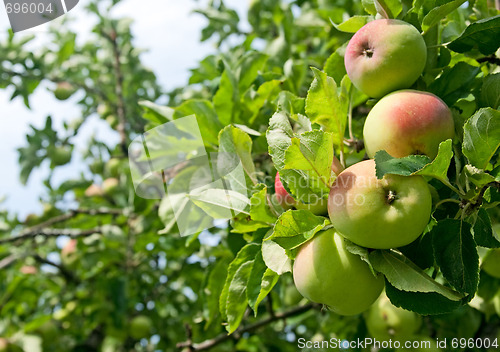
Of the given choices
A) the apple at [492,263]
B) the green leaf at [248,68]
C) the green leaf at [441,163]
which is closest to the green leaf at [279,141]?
the green leaf at [441,163]

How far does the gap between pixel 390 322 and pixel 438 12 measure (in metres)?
0.96

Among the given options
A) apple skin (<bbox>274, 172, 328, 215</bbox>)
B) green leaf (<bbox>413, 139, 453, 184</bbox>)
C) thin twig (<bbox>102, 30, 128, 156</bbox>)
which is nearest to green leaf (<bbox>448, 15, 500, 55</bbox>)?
green leaf (<bbox>413, 139, 453, 184</bbox>)

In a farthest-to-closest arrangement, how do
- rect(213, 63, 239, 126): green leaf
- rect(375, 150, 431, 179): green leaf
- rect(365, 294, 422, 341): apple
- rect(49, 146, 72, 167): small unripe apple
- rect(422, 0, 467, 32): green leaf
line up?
rect(49, 146, 72, 167): small unripe apple → rect(365, 294, 422, 341): apple → rect(213, 63, 239, 126): green leaf → rect(422, 0, 467, 32): green leaf → rect(375, 150, 431, 179): green leaf

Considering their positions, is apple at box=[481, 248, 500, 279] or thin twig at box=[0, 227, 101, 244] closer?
apple at box=[481, 248, 500, 279]

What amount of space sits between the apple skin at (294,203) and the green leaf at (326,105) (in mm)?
133

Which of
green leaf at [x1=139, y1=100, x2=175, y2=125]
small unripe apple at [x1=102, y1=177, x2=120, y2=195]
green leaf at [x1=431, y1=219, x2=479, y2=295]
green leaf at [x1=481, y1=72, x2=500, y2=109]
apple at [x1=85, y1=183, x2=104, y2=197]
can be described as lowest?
apple at [x1=85, y1=183, x2=104, y2=197]

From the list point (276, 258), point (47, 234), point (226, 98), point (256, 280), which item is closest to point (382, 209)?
point (276, 258)

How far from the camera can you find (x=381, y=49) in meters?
0.84

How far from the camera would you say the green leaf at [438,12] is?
87 centimetres

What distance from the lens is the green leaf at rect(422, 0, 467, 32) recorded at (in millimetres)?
875

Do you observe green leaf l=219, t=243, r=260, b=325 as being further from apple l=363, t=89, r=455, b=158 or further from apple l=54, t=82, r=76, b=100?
apple l=54, t=82, r=76, b=100

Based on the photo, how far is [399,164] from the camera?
2.25 ft

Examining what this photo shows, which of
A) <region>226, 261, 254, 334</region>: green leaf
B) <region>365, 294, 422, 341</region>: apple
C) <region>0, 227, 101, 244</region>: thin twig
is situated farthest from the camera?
<region>0, 227, 101, 244</region>: thin twig

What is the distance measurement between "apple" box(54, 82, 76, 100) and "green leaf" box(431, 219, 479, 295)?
2.39 metres
